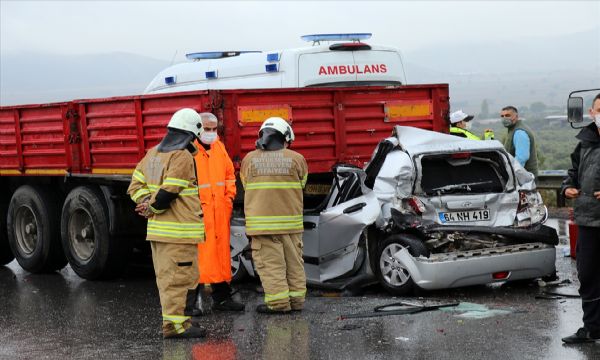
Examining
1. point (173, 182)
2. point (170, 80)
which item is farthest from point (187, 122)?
point (170, 80)

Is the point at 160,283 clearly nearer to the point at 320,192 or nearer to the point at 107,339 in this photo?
the point at 107,339

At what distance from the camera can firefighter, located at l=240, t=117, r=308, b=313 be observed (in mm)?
9164

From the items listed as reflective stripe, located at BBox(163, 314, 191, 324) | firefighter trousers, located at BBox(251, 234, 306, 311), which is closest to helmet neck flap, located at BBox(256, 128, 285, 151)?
firefighter trousers, located at BBox(251, 234, 306, 311)

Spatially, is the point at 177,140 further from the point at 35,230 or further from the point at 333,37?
the point at 35,230

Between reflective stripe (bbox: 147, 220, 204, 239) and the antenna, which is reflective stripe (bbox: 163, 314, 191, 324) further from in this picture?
the antenna

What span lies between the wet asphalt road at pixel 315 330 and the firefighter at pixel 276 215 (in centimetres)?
24

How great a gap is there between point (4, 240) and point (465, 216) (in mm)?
7096

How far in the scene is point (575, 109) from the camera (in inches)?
355

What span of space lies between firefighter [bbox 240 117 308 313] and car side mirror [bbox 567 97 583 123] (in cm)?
233

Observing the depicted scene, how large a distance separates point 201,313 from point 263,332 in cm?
109

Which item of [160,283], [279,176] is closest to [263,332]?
[160,283]

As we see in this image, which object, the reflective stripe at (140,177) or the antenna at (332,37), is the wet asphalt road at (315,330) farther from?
the antenna at (332,37)

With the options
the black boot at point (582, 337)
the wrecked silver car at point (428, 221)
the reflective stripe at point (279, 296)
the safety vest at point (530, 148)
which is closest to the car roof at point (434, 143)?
the wrecked silver car at point (428, 221)

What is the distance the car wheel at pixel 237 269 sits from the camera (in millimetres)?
10877
